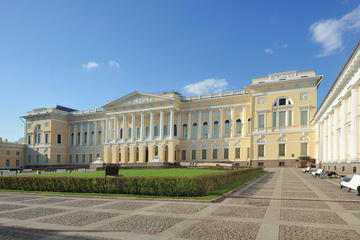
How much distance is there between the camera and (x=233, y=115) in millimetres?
51594

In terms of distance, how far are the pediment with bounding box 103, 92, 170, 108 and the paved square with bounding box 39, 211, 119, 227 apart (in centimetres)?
4684

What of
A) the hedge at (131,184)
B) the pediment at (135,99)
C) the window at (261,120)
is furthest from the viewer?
the pediment at (135,99)

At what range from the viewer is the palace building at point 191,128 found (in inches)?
1719

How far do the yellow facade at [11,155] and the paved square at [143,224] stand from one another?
69.7 metres

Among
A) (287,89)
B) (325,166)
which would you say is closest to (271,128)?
(287,89)

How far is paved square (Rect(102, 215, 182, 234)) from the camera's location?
6.70m

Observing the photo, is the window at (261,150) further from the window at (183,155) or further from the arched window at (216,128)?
the window at (183,155)

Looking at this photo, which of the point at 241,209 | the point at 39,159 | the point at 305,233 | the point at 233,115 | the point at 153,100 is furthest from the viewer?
the point at 39,159

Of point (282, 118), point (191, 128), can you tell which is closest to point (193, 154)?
point (191, 128)

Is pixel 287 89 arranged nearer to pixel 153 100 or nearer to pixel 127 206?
pixel 153 100

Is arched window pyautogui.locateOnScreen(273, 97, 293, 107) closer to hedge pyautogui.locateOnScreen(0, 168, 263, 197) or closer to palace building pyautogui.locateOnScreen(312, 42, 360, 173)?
palace building pyautogui.locateOnScreen(312, 42, 360, 173)

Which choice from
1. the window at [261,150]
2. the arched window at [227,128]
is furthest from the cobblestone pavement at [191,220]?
the arched window at [227,128]

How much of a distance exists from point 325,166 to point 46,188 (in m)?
30.3

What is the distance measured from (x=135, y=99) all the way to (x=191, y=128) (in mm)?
14959
